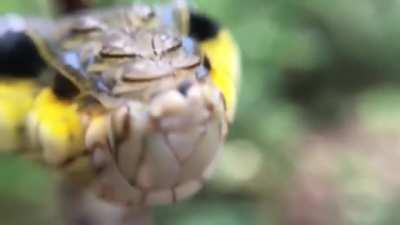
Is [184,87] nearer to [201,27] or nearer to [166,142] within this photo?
[166,142]

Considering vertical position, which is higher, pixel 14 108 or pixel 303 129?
pixel 14 108

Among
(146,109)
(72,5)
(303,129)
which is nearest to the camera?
(146,109)

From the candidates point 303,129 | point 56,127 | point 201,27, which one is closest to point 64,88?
point 56,127

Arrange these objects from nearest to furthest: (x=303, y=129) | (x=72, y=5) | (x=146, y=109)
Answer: (x=146, y=109), (x=72, y=5), (x=303, y=129)

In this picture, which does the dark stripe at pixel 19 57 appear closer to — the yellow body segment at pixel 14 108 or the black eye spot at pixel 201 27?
the yellow body segment at pixel 14 108

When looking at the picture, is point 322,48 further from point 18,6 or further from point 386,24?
point 18,6

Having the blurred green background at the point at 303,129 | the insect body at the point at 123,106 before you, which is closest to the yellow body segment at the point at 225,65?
the insect body at the point at 123,106

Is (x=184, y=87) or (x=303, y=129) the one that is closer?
(x=184, y=87)

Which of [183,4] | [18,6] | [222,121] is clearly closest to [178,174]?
[222,121]
